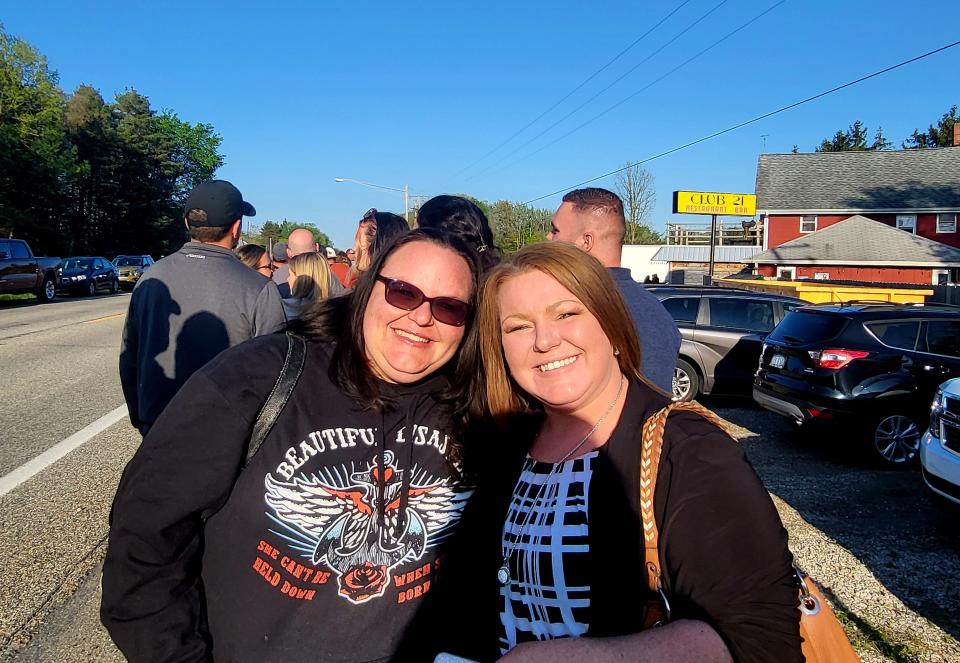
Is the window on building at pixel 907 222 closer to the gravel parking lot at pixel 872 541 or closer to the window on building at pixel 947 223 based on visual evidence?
the window on building at pixel 947 223

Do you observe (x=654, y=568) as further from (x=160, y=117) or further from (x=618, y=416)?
(x=160, y=117)

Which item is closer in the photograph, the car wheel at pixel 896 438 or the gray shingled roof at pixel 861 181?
the car wheel at pixel 896 438

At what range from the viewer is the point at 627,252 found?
2068 inches

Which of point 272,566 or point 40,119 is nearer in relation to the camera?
point 272,566

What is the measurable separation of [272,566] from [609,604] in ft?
2.56

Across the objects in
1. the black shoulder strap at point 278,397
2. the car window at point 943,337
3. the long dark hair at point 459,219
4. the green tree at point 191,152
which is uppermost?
the green tree at point 191,152

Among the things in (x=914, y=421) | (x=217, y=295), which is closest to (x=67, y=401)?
(x=217, y=295)

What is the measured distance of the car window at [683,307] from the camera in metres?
10.6

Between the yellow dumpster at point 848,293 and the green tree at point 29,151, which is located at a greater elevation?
the green tree at point 29,151

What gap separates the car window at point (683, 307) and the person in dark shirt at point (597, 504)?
916 cm

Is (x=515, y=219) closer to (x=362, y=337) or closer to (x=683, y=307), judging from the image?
(x=683, y=307)

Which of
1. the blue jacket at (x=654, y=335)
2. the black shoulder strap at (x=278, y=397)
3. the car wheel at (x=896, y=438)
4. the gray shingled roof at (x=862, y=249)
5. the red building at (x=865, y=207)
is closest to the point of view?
the black shoulder strap at (x=278, y=397)

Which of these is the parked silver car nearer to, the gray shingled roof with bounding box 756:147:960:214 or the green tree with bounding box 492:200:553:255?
Result: the gray shingled roof with bounding box 756:147:960:214

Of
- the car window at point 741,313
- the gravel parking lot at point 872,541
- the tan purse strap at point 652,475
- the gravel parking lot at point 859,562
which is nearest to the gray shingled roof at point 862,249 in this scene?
the car window at point 741,313
